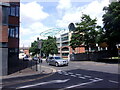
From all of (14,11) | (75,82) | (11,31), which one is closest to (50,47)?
(14,11)

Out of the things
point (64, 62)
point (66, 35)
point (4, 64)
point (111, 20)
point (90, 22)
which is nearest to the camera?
point (4, 64)

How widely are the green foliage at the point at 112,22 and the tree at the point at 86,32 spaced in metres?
5.44

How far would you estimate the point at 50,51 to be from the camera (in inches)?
2542

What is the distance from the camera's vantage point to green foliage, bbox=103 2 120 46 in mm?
26159

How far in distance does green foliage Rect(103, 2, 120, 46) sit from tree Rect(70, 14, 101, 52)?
5.44m

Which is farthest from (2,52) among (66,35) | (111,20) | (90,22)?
(66,35)

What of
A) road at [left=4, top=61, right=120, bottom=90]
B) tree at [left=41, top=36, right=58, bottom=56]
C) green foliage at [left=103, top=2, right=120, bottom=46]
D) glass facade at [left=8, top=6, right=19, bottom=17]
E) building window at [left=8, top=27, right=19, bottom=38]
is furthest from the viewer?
tree at [left=41, top=36, right=58, bottom=56]

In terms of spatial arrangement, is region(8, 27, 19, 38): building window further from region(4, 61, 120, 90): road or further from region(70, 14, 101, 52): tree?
region(70, 14, 101, 52): tree

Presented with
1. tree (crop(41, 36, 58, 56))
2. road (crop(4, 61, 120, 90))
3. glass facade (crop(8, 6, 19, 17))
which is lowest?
road (crop(4, 61, 120, 90))

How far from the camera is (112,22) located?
26.7 meters

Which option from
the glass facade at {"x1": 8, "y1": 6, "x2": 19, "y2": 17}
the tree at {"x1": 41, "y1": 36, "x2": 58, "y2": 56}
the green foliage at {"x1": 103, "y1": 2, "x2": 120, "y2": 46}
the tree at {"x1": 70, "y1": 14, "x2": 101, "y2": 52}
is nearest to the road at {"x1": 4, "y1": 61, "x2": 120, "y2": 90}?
the glass facade at {"x1": 8, "y1": 6, "x2": 19, "y2": 17}

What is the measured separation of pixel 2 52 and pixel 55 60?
1081 centimetres

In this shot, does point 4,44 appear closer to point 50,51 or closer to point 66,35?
point 50,51

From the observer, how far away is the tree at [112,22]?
85.9 feet
